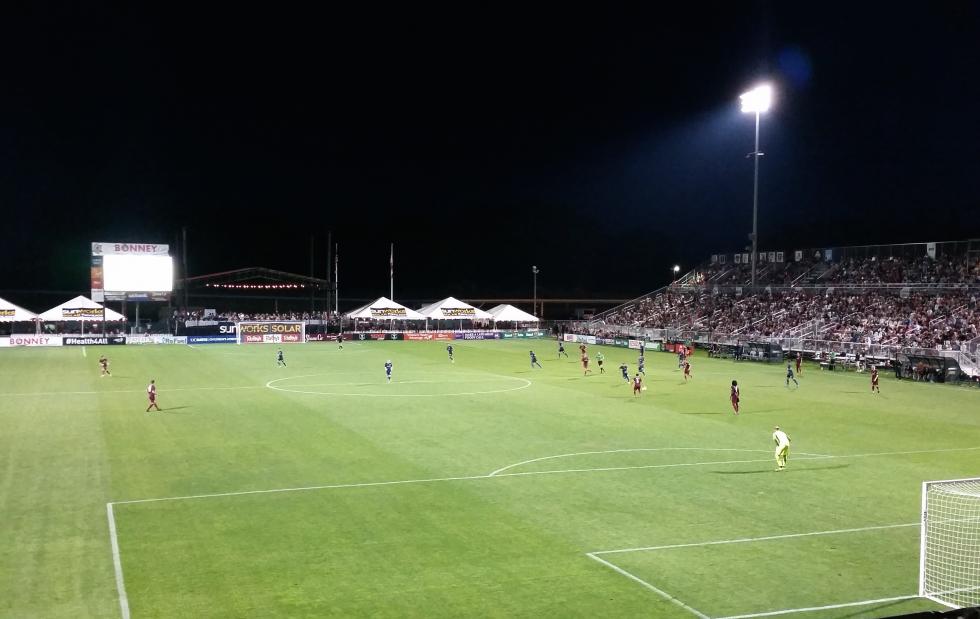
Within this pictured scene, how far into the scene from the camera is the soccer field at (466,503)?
1141cm

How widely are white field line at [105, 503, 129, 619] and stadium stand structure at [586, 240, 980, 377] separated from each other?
40.4m

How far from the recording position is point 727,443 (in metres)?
23.5

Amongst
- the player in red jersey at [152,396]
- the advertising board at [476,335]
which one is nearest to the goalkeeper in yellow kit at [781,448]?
the player in red jersey at [152,396]

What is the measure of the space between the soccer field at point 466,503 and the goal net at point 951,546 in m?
0.36

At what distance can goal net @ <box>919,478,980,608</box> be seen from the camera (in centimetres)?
1141

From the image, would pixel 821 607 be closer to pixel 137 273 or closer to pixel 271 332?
pixel 271 332

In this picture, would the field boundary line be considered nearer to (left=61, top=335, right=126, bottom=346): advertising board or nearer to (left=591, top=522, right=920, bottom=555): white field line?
(left=591, top=522, right=920, bottom=555): white field line

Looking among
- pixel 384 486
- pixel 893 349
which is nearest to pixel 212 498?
pixel 384 486

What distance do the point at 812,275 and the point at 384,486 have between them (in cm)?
5580

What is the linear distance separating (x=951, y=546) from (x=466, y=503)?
8.88 meters

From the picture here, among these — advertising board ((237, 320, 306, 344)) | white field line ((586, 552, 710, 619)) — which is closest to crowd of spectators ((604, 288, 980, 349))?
advertising board ((237, 320, 306, 344))

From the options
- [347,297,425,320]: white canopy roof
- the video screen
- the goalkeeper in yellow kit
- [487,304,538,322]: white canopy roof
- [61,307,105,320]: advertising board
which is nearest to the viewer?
the goalkeeper in yellow kit

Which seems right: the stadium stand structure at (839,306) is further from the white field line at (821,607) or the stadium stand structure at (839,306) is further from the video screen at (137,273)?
the video screen at (137,273)

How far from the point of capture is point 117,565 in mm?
12547
